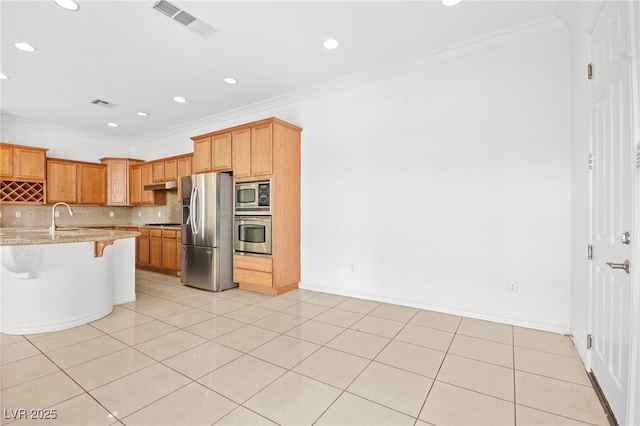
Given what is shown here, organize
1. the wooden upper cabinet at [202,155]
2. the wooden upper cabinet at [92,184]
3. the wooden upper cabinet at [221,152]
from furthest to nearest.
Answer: the wooden upper cabinet at [92,184] → the wooden upper cabinet at [202,155] → the wooden upper cabinet at [221,152]

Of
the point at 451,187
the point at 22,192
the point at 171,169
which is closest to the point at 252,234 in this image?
the point at 451,187

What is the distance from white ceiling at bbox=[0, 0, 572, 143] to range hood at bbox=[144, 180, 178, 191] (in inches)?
64.3

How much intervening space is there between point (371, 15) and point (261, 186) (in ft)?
8.08

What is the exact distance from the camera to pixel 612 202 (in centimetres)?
177

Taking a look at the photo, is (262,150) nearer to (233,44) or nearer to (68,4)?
(233,44)

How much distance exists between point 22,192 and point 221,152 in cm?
426

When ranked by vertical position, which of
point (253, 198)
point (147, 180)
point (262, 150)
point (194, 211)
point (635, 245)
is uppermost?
point (262, 150)

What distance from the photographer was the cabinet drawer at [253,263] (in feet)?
13.7

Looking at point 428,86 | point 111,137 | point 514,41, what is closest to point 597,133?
point 514,41

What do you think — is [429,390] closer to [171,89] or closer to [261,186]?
[261,186]

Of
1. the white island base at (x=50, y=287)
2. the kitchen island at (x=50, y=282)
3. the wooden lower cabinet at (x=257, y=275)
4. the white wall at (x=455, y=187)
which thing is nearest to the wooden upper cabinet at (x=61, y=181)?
the kitchen island at (x=50, y=282)

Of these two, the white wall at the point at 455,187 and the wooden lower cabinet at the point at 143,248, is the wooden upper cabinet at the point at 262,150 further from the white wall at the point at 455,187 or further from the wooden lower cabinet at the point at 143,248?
the wooden lower cabinet at the point at 143,248

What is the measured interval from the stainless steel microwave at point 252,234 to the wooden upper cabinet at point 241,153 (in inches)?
26.7

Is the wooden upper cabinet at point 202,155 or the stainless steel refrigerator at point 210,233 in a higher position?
the wooden upper cabinet at point 202,155
